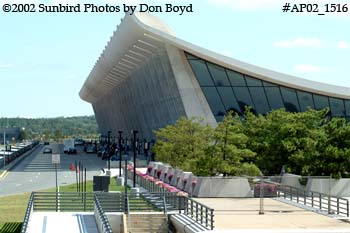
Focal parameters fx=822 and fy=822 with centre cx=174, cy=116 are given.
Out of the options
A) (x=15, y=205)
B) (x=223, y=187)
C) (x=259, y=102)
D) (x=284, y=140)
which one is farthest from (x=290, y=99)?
(x=15, y=205)

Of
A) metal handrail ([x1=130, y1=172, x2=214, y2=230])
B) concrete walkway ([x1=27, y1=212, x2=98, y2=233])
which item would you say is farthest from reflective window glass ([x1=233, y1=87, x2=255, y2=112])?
concrete walkway ([x1=27, y1=212, x2=98, y2=233])

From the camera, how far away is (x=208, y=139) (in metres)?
51.2

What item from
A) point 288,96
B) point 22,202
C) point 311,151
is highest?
point 288,96

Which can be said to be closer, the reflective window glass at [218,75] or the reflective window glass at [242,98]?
the reflective window glass at [218,75]

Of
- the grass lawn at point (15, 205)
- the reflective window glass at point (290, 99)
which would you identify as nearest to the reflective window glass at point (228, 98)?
the reflective window glass at point (290, 99)

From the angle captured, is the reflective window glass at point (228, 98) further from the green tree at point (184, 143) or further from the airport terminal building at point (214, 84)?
the green tree at point (184, 143)

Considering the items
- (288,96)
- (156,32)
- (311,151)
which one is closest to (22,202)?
(311,151)

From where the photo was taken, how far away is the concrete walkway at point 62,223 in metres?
26.3

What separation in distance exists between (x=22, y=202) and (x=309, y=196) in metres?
14.9

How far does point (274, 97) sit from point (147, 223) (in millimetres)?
36153

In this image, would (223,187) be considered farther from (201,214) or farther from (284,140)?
(201,214)

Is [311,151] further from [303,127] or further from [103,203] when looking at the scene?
[103,203]

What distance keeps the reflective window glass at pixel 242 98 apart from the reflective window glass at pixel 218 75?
3.12 feet

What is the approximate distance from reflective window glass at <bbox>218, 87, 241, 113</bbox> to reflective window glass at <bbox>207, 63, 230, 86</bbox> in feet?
1.41
